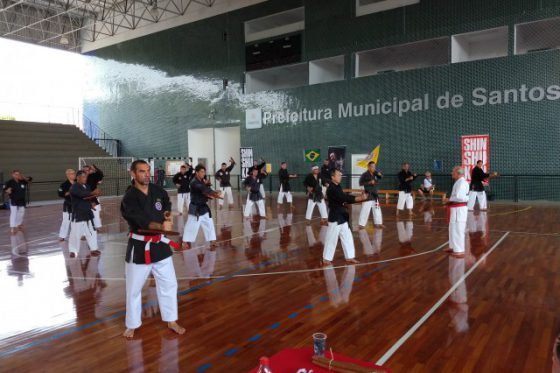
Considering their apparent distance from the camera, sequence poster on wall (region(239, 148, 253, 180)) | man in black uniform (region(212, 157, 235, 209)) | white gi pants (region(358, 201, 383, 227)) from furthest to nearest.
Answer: poster on wall (region(239, 148, 253, 180))
man in black uniform (region(212, 157, 235, 209))
white gi pants (region(358, 201, 383, 227))

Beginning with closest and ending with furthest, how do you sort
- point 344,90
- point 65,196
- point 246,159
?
point 65,196 → point 344,90 → point 246,159

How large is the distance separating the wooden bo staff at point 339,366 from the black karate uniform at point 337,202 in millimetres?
4753

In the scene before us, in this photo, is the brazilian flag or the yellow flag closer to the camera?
the yellow flag

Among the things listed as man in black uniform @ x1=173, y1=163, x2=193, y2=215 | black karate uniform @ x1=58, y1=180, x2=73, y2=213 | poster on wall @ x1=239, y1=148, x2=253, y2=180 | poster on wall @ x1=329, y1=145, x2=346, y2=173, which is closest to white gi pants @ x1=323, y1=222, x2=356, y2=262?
black karate uniform @ x1=58, y1=180, x2=73, y2=213

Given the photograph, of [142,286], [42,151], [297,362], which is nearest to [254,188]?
[142,286]

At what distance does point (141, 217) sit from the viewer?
4.56 m

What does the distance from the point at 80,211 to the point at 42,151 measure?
19.8 m

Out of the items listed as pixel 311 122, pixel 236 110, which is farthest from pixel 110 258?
pixel 236 110

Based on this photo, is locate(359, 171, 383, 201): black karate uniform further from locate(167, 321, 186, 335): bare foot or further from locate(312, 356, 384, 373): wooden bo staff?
locate(312, 356, 384, 373): wooden bo staff

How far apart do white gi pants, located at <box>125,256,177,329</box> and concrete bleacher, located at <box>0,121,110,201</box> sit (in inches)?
818

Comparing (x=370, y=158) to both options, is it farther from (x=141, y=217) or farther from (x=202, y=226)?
(x=141, y=217)

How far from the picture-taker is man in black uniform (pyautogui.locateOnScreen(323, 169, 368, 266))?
7355 millimetres

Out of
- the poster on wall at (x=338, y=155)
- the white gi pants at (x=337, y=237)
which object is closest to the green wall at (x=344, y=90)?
the poster on wall at (x=338, y=155)

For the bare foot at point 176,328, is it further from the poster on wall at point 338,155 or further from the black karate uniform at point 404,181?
the poster on wall at point 338,155
